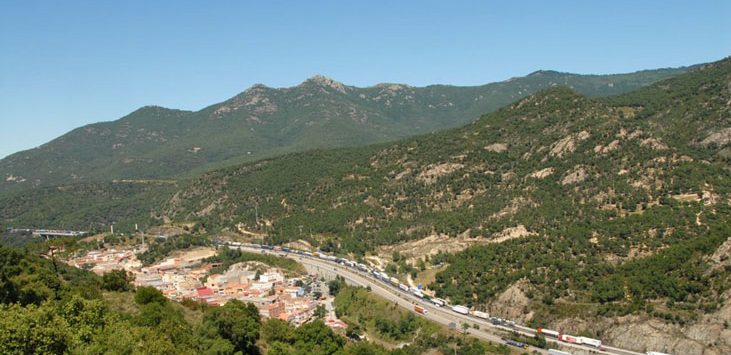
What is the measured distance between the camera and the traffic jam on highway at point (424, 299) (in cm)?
7281

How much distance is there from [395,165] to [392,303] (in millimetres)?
71886

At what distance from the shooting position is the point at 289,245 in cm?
13625

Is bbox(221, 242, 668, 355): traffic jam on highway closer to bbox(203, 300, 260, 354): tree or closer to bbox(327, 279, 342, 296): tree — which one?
bbox(327, 279, 342, 296): tree

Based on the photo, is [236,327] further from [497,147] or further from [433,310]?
[497,147]

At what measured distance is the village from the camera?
295ft

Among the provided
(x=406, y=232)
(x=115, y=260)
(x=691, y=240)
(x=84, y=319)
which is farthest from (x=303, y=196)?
(x=84, y=319)

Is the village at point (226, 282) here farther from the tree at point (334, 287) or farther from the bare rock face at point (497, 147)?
the bare rock face at point (497, 147)

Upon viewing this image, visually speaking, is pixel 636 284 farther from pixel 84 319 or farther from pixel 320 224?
pixel 320 224

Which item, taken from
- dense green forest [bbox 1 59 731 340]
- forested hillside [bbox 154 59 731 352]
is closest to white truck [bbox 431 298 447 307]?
dense green forest [bbox 1 59 731 340]

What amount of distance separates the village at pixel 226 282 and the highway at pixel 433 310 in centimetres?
Result: 491

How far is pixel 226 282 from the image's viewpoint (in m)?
108

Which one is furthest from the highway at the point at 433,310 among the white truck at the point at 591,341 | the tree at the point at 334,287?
the tree at the point at 334,287

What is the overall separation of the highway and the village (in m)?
4.91

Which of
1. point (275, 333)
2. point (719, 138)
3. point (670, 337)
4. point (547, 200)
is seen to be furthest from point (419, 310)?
point (719, 138)
